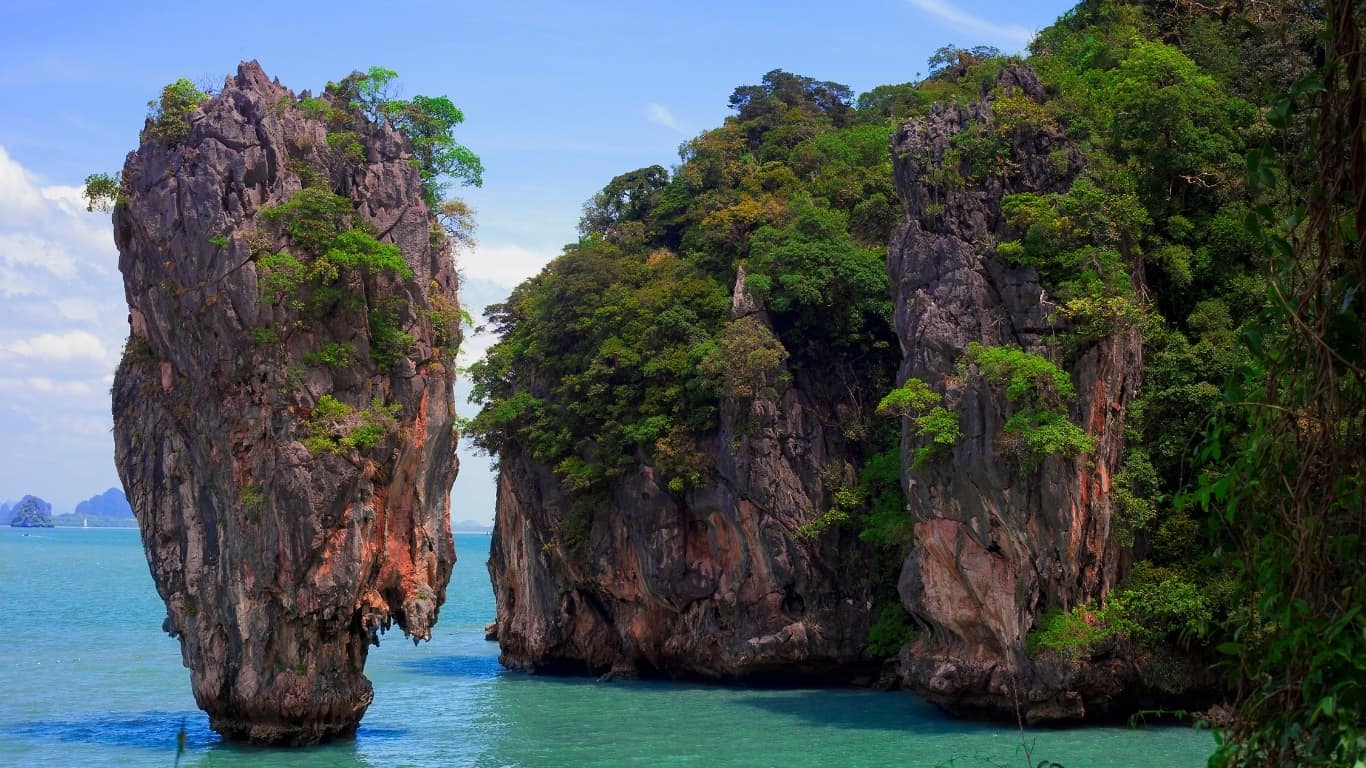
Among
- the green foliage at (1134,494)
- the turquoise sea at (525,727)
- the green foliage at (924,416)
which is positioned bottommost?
the turquoise sea at (525,727)

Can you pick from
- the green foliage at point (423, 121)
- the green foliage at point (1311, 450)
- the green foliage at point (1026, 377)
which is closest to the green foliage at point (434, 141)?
the green foliage at point (423, 121)

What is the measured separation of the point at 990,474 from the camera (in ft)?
76.0

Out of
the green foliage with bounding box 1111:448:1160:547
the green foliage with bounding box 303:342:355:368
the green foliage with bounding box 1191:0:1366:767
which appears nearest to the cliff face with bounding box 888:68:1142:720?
the green foliage with bounding box 1111:448:1160:547

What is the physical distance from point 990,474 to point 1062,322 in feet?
10.4

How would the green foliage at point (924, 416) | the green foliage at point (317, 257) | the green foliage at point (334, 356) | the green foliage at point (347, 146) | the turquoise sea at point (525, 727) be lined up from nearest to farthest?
1. the turquoise sea at point (525, 727)
2. the green foliage at point (317, 257)
3. the green foliage at point (334, 356)
4. the green foliage at point (347, 146)
5. the green foliage at point (924, 416)

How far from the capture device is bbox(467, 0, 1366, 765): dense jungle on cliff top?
3641 millimetres

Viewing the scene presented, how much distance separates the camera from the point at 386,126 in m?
24.0

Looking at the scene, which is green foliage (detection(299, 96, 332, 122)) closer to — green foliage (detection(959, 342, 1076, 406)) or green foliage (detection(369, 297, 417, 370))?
green foliage (detection(369, 297, 417, 370))

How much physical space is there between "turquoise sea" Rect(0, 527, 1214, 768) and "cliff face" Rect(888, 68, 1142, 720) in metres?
1.08

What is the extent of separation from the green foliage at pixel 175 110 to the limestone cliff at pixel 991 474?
13611mm

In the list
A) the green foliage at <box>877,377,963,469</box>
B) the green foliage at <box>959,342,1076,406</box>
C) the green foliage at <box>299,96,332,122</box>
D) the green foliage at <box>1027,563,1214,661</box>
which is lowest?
the green foliage at <box>1027,563,1214,661</box>

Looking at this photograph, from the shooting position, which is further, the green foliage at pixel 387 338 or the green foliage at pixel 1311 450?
the green foliage at pixel 387 338

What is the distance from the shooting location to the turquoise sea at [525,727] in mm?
20953

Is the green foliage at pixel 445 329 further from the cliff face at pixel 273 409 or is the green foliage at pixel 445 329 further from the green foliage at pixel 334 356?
the green foliage at pixel 334 356
